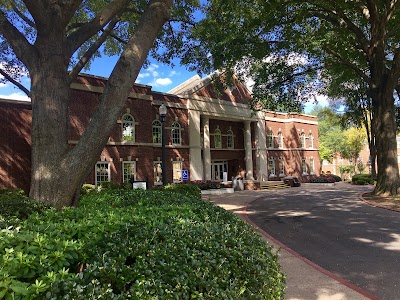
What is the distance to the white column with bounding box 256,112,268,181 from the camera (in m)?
34.2

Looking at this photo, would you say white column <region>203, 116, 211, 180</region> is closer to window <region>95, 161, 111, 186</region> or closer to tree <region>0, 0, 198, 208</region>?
window <region>95, 161, 111, 186</region>

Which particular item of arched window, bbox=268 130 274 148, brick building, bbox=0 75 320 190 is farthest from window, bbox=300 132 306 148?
arched window, bbox=268 130 274 148

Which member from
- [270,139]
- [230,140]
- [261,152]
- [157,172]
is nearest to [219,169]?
[230,140]

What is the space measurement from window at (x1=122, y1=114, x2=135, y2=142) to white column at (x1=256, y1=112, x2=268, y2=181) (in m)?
16.2

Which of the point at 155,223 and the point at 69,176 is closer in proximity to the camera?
the point at 155,223

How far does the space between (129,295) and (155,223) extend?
1.35 metres

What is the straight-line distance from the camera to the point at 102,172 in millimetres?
21422

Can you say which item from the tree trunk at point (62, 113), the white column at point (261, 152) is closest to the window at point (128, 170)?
the white column at point (261, 152)

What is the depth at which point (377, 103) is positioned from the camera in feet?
56.1

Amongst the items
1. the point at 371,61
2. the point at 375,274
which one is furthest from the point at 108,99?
the point at 371,61

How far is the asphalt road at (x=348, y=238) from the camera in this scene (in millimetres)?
5500

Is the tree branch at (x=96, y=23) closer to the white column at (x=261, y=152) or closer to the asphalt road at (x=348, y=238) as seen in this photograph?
the asphalt road at (x=348, y=238)

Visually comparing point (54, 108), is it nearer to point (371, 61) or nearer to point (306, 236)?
point (306, 236)

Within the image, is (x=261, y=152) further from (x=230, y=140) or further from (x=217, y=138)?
(x=217, y=138)
